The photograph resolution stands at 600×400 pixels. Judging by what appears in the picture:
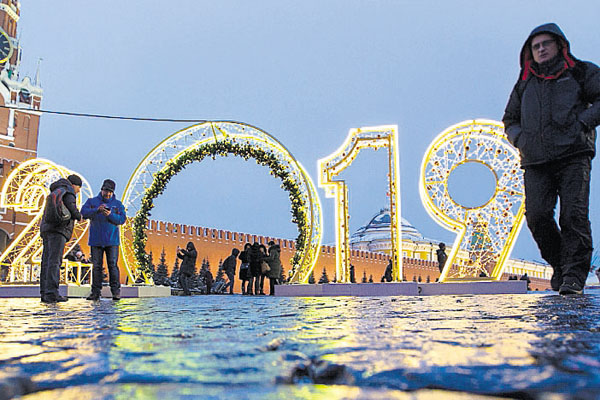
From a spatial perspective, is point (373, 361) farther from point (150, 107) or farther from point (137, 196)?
point (150, 107)

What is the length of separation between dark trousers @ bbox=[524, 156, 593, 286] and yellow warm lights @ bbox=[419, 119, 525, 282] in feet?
19.5

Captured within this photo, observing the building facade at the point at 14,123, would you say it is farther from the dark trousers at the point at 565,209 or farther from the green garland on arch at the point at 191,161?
the dark trousers at the point at 565,209

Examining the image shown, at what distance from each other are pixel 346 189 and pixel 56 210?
6572 mm

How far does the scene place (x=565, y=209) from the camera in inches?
156

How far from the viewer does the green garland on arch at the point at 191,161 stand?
12.3m

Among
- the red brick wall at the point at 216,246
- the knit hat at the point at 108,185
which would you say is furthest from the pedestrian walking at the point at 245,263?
the red brick wall at the point at 216,246

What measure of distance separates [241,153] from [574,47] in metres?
88.1

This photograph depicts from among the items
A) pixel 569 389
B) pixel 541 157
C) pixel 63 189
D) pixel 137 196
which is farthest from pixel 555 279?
pixel 137 196

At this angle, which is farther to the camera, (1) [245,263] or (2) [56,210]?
(1) [245,263]

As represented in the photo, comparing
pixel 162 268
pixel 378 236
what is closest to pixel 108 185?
pixel 162 268

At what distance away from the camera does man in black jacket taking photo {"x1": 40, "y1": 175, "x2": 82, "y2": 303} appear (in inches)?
211

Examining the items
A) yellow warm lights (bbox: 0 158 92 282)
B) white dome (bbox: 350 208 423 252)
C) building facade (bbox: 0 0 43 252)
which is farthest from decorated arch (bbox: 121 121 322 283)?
white dome (bbox: 350 208 423 252)

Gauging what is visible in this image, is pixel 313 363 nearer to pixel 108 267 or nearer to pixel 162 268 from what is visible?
pixel 108 267

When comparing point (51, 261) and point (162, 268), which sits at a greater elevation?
point (162, 268)
